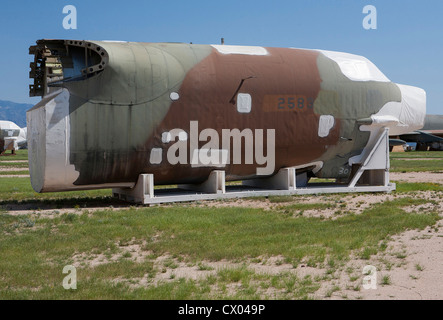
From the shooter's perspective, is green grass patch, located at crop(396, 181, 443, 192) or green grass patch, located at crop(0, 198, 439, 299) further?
green grass patch, located at crop(396, 181, 443, 192)

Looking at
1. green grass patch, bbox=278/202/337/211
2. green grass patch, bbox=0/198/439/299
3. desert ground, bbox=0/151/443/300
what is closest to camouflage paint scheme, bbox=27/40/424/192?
green grass patch, bbox=0/198/439/299

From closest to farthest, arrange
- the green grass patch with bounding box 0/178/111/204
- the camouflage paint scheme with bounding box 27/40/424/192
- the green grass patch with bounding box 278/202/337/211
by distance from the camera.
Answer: the camouflage paint scheme with bounding box 27/40/424/192
the green grass patch with bounding box 278/202/337/211
the green grass patch with bounding box 0/178/111/204

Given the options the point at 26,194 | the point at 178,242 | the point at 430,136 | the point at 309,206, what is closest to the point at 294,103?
the point at 309,206

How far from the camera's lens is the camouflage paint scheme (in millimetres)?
13625

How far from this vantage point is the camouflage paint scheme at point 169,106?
44.7 ft

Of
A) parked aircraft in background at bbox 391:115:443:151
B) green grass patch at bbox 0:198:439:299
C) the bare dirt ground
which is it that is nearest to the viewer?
the bare dirt ground

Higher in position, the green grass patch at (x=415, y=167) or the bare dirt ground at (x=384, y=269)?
the green grass patch at (x=415, y=167)

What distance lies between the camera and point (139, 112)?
557 inches

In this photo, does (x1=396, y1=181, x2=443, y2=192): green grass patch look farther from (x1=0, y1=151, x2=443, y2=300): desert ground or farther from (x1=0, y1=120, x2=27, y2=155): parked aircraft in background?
(x1=0, y1=120, x2=27, y2=155): parked aircraft in background

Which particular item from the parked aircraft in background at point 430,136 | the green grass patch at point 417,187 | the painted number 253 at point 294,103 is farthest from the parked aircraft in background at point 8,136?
the painted number 253 at point 294,103

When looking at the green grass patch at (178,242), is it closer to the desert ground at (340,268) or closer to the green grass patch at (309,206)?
the desert ground at (340,268)

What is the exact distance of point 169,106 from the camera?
1448 centimetres

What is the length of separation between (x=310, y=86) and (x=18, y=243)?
32.7 feet
